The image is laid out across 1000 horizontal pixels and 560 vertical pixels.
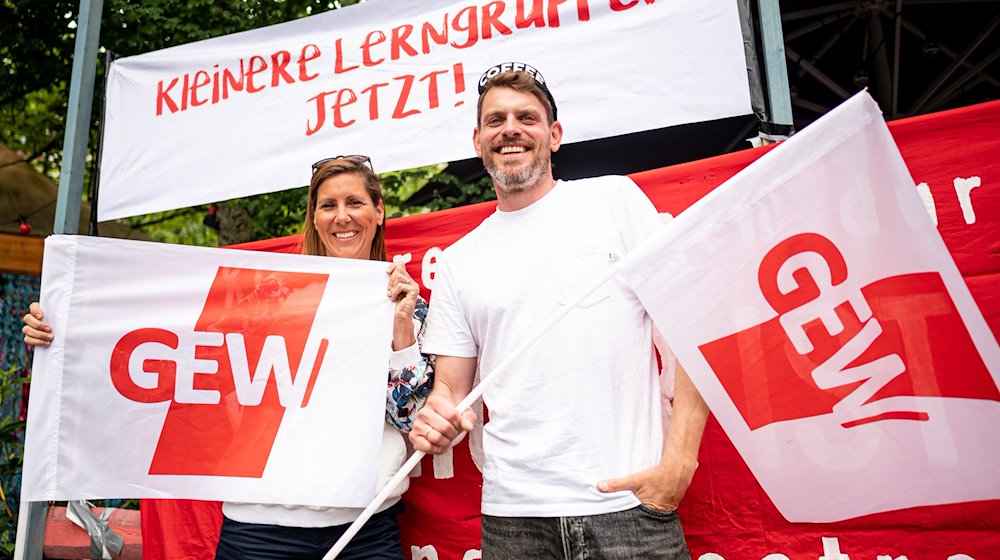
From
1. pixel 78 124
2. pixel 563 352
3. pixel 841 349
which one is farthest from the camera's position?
pixel 78 124

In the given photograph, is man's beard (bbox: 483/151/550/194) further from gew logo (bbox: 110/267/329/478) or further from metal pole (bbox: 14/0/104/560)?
metal pole (bbox: 14/0/104/560)

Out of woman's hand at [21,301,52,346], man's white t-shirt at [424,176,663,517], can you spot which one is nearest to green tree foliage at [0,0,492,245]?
woman's hand at [21,301,52,346]

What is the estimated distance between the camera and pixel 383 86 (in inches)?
127

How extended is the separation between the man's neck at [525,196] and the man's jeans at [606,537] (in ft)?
3.01

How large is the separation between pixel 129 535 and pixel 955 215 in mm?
3738

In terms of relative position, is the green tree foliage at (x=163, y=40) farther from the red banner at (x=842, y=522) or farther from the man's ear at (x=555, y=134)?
the man's ear at (x=555, y=134)

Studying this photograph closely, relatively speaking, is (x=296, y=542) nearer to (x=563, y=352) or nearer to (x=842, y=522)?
(x=563, y=352)

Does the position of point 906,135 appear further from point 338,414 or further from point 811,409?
point 338,414

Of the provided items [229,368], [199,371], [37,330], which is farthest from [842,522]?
[37,330]

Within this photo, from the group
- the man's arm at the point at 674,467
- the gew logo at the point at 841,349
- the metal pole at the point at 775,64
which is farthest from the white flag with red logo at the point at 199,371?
the metal pole at the point at 775,64

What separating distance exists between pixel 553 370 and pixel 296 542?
1.00 m

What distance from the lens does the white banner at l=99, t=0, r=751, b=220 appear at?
2723 mm

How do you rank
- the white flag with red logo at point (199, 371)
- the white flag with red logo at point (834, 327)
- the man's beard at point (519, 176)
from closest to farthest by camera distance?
the white flag with red logo at point (834, 327) → the man's beard at point (519, 176) → the white flag with red logo at point (199, 371)

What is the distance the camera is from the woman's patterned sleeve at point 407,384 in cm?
233
